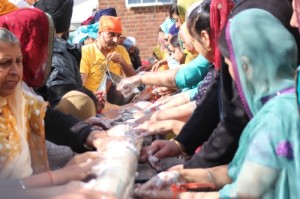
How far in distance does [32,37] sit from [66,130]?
51 cm

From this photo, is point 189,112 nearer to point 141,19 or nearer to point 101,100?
point 101,100

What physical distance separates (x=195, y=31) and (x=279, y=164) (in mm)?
1350

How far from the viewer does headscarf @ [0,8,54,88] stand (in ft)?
10.7

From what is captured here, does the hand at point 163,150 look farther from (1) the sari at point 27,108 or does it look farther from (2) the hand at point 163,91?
(2) the hand at point 163,91

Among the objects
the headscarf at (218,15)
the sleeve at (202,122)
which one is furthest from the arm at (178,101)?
the headscarf at (218,15)

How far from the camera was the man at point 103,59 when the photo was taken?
6.25 metres

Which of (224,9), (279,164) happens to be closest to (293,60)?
(279,164)

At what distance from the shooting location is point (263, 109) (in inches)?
88.6

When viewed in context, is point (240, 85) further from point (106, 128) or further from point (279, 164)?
point (106, 128)

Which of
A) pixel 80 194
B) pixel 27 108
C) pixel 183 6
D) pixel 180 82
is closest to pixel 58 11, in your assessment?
pixel 183 6

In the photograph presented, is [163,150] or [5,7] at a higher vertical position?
[5,7]

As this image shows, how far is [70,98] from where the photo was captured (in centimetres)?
368

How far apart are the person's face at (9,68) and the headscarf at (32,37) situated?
403 mm

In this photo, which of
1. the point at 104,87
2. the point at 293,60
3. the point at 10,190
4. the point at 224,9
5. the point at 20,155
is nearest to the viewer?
the point at 10,190
